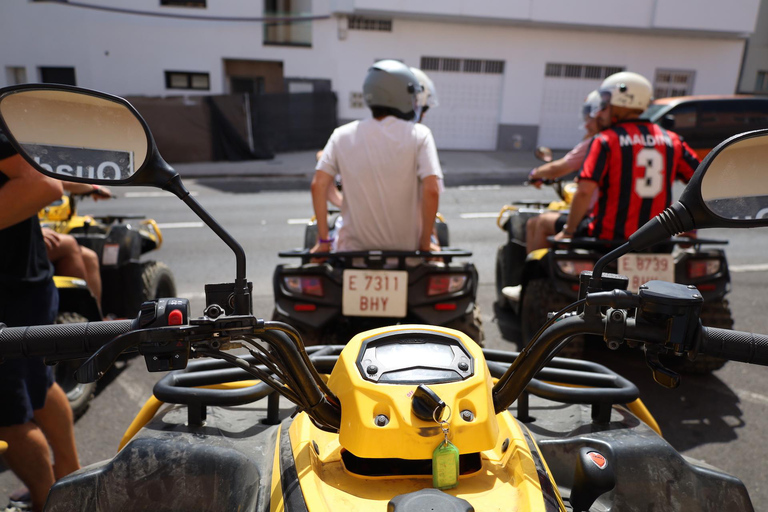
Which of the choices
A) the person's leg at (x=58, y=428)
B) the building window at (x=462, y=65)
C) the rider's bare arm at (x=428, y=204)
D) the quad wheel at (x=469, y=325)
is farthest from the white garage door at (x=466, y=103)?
the person's leg at (x=58, y=428)

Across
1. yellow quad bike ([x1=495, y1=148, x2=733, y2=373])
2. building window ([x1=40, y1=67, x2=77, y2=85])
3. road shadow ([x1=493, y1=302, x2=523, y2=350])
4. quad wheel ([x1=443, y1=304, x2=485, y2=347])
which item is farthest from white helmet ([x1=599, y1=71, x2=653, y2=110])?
building window ([x1=40, y1=67, x2=77, y2=85])

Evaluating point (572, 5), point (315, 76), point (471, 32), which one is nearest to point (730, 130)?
point (572, 5)

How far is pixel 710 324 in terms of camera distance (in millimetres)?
A: 4387

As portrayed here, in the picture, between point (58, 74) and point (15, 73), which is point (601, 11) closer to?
point (58, 74)

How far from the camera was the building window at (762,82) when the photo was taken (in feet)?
90.0

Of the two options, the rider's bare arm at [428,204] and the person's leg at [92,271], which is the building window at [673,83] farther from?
the person's leg at [92,271]

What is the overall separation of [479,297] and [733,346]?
5127 mm

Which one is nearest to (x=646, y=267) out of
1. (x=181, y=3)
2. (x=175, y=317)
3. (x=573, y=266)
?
(x=573, y=266)

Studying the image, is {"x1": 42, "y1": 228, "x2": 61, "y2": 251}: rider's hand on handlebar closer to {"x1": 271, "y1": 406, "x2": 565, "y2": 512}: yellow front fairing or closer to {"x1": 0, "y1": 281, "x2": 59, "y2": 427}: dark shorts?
{"x1": 0, "y1": 281, "x2": 59, "y2": 427}: dark shorts

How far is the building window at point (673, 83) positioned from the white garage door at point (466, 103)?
613 centimetres

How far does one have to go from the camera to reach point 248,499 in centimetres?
169

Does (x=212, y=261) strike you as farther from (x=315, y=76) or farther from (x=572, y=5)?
(x=572, y=5)

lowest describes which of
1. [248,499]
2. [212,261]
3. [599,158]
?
[212,261]

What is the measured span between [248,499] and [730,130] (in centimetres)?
1686
